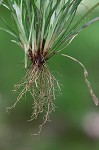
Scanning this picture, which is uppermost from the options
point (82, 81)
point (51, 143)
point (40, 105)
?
point (82, 81)

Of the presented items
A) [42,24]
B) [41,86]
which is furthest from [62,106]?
[42,24]

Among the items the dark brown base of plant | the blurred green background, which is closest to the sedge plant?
the dark brown base of plant

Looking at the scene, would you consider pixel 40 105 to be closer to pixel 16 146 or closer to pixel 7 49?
pixel 7 49

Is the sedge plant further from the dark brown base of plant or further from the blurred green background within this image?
the blurred green background

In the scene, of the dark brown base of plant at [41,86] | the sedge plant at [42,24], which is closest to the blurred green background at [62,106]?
the dark brown base of plant at [41,86]

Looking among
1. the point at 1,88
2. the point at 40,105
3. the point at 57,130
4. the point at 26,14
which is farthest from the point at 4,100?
the point at 26,14

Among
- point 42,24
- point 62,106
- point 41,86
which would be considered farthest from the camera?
point 62,106

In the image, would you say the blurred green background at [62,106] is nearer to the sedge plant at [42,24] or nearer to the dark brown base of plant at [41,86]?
the dark brown base of plant at [41,86]

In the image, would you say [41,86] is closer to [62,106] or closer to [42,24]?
[42,24]
